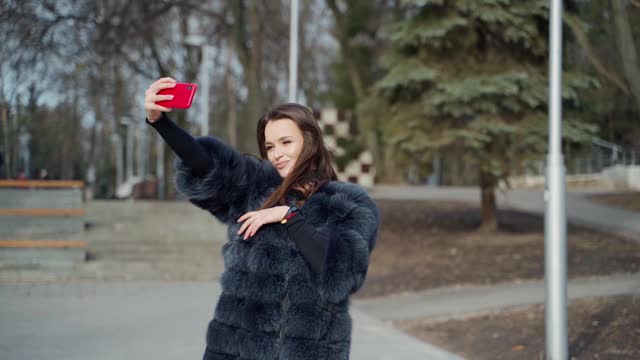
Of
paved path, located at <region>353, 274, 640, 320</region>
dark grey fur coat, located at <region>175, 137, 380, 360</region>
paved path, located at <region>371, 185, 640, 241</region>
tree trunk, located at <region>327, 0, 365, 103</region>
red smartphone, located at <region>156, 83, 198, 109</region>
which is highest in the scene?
tree trunk, located at <region>327, 0, 365, 103</region>

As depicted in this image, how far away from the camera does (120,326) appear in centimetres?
877

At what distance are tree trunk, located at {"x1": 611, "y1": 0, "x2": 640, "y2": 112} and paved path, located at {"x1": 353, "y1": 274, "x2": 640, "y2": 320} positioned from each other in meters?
2.97

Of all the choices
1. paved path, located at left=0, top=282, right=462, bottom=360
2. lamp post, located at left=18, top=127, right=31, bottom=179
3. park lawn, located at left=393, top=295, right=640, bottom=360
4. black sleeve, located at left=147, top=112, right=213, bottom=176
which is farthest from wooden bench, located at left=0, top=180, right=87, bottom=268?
black sleeve, located at left=147, top=112, right=213, bottom=176

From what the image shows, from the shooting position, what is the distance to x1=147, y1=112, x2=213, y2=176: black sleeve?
285 cm

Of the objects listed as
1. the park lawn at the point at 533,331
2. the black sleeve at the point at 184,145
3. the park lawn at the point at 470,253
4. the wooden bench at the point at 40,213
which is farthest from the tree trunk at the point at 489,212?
the black sleeve at the point at 184,145

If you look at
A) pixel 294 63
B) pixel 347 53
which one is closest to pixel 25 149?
pixel 294 63

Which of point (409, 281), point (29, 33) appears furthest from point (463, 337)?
point (29, 33)

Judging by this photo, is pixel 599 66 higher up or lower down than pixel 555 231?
higher up

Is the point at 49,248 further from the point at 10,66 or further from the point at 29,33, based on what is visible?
the point at 29,33

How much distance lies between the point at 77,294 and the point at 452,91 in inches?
289

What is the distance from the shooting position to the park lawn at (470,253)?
1280cm

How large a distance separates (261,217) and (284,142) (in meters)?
0.35

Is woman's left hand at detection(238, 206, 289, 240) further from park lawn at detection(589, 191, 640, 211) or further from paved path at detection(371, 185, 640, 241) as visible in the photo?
park lawn at detection(589, 191, 640, 211)

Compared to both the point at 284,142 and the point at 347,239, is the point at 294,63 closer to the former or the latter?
the point at 284,142
